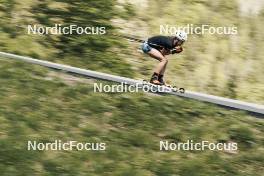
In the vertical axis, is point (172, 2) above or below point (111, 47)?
above

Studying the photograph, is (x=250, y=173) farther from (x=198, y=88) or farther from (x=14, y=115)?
(x=14, y=115)

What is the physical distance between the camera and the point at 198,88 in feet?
39.5

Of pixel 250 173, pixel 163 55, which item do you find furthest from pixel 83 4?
pixel 250 173

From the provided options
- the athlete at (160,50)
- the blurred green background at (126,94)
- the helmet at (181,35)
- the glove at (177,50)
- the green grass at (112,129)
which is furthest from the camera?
the helmet at (181,35)

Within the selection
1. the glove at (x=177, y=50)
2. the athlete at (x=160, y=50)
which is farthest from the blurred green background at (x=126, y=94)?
the athlete at (x=160, y=50)

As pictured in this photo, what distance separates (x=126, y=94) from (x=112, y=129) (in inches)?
41.1

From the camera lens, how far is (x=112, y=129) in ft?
30.7

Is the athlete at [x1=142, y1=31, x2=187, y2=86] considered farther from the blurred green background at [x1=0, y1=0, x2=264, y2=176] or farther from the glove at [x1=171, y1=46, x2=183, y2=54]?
the blurred green background at [x1=0, y1=0, x2=264, y2=176]

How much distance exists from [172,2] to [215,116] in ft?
18.0

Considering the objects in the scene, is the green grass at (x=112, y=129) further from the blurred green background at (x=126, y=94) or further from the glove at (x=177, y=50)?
the glove at (x=177, y=50)

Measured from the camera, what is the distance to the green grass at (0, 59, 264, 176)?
8.59m

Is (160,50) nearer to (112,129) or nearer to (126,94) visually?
(126,94)

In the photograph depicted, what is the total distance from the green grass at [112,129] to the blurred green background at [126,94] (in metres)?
0.02

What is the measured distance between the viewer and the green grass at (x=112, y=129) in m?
8.59
